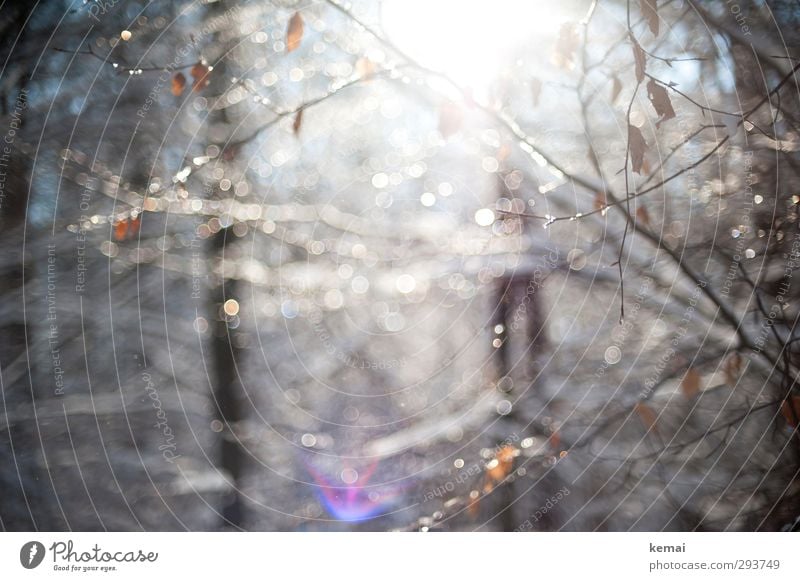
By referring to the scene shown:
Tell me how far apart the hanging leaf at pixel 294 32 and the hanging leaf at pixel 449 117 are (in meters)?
0.26

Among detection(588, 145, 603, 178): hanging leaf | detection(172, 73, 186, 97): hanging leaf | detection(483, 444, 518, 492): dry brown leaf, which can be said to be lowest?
detection(483, 444, 518, 492): dry brown leaf

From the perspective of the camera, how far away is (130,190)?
98cm

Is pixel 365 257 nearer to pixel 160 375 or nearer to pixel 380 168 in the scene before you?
pixel 380 168

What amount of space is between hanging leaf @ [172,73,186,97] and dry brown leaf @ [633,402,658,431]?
924mm

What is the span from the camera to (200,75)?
990mm

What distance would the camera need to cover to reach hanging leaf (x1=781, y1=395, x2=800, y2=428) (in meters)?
1.08

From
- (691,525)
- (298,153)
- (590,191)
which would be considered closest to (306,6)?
(298,153)

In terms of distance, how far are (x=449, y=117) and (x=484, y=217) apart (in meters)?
0.18

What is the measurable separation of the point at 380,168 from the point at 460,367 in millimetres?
357

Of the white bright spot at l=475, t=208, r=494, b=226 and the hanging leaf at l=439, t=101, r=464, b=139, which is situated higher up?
the hanging leaf at l=439, t=101, r=464, b=139
